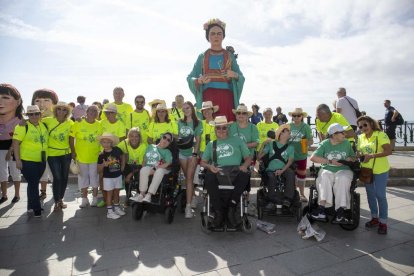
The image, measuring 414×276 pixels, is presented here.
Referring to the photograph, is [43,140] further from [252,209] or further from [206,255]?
[252,209]

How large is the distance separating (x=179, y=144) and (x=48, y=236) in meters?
2.33

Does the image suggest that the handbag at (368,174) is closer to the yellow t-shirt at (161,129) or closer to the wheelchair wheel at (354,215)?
the wheelchair wheel at (354,215)

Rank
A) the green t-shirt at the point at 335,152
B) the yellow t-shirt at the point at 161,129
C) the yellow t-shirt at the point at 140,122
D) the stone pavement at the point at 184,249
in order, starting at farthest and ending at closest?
the yellow t-shirt at the point at 140,122, the yellow t-shirt at the point at 161,129, the green t-shirt at the point at 335,152, the stone pavement at the point at 184,249

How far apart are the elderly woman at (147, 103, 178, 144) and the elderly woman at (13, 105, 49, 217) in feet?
5.80

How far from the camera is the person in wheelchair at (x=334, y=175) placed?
3.72m

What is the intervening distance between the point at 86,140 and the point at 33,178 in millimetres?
1015

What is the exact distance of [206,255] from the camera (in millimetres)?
3094

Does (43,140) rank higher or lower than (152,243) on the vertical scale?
higher

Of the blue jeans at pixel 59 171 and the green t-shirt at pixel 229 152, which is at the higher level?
the green t-shirt at pixel 229 152

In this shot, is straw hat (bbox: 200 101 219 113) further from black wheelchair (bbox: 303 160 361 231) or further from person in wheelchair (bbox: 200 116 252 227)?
black wheelchair (bbox: 303 160 361 231)

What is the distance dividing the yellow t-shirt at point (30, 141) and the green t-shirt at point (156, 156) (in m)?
1.69

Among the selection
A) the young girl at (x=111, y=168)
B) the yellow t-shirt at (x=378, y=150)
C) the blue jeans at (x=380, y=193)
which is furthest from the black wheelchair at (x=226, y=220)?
the yellow t-shirt at (x=378, y=150)

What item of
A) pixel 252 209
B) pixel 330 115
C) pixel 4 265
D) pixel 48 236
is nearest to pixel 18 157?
pixel 48 236

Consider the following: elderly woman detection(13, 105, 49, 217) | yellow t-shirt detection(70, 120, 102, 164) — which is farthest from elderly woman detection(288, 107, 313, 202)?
elderly woman detection(13, 105, 49, 217)
